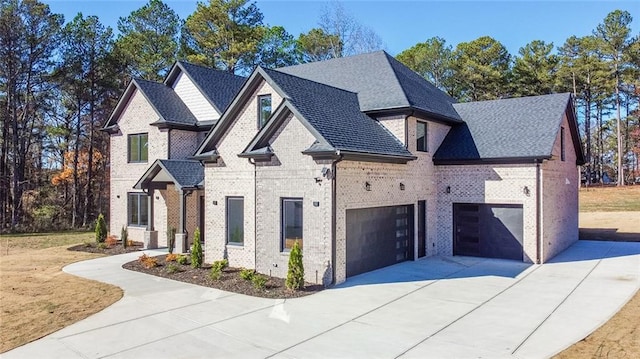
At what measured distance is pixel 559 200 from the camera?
1864 centimetres

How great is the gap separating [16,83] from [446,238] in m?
30.2

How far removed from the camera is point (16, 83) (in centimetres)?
3003

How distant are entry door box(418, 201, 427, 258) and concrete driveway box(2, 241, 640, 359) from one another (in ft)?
9.44

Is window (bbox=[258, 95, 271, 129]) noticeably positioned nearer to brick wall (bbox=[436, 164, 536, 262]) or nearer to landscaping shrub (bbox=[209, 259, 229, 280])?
landscaping shrub (bbox=[209, 259, 229, 280])

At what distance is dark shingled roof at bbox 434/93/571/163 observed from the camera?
1662cm

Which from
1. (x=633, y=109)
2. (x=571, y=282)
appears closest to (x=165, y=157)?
(x=571, y=282)

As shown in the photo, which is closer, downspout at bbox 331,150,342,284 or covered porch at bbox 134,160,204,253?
downspout at bbox 331,150,342,284

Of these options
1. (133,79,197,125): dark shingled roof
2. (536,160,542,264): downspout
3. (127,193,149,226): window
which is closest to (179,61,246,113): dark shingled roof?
(133,79,197,125): dark shingled roof

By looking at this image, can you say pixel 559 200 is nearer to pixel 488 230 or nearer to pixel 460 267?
pixel 488 230

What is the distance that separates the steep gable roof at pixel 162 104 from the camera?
20.8 meters

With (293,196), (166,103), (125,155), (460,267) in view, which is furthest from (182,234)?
(460,267)

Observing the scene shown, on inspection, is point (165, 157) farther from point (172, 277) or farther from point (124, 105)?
point (172, 277)

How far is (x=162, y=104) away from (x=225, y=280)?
11640 millimetres

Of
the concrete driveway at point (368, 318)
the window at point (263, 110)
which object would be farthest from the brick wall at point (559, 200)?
the window at point (263, 110)
